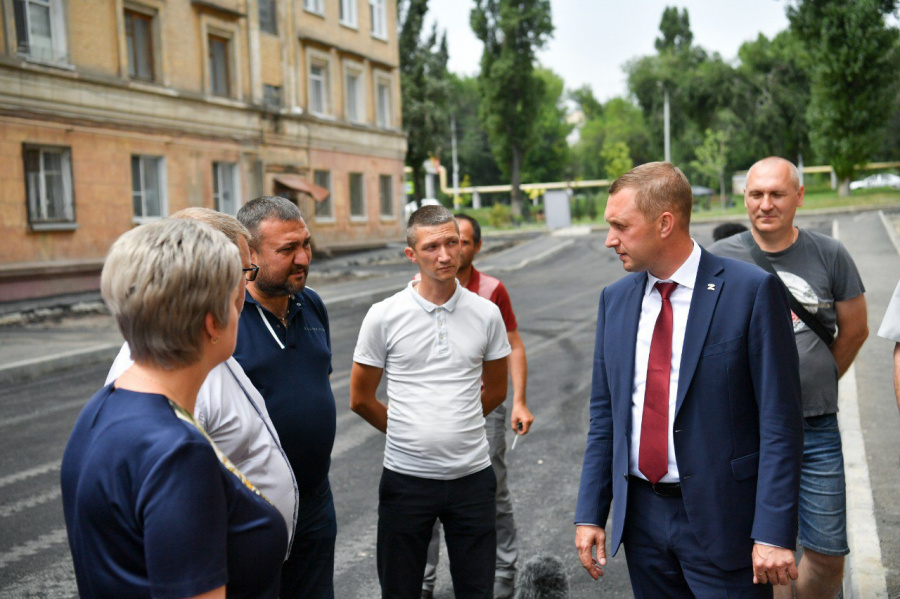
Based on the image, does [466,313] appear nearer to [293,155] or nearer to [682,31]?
[293,155]

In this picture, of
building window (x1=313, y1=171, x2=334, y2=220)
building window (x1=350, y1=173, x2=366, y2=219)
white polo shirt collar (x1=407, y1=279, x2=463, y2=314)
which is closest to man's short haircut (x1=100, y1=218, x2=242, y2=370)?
white polo shirt collar (x1=407, y1=279, x2=463, y2=314)

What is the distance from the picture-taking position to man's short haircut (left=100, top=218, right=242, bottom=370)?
1.63 meters

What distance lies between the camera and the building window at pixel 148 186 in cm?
2228

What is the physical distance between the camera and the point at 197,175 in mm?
24141

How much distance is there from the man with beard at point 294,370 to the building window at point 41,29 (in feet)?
61.7

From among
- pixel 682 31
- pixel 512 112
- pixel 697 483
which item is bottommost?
pixel 697 483

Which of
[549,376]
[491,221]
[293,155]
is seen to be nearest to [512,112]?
[491,221]

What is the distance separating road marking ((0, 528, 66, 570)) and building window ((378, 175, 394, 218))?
30049 millimetres

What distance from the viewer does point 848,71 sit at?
38.0 m

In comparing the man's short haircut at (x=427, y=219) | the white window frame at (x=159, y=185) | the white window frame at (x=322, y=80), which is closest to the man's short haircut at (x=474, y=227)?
the man's short haircut at (x=427, y=219)

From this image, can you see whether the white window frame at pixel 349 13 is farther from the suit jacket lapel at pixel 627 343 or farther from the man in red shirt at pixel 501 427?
the suit jacket lapel at pixel 627 343

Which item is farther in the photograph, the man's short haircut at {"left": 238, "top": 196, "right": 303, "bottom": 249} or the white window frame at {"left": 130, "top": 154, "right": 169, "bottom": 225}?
the white window frame at {"left": 130, "top": 154, "right": 169, "bottom": 225}

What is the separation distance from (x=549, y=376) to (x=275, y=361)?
7.20 metres

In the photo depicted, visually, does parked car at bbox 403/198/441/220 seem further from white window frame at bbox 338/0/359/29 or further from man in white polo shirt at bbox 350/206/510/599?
white window frame at bbox 338/0/359/29
